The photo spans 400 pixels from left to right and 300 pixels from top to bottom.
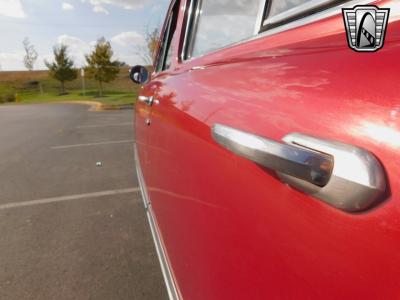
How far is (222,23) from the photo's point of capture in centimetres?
153

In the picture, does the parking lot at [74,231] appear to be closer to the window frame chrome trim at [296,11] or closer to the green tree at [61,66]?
the window frame chrome trim at [296,11]

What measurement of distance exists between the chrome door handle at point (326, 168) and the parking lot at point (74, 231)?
187cm

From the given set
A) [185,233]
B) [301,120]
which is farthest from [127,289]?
[301,120]

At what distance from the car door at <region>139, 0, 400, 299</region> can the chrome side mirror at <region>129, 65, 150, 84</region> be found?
6.72 ft

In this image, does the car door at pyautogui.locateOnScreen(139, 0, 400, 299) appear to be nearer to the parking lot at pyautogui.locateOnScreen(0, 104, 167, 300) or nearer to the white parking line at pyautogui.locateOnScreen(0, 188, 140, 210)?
the parking lot at pyautogui.locateOnScreen(0, 104, 167, 300)

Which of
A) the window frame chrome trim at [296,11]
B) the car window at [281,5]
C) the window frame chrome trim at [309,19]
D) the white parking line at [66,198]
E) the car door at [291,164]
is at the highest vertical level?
the car window at [281,5]

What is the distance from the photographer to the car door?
513mm

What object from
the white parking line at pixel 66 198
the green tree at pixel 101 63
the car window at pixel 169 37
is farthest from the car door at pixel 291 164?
the green tree at pixel 101 63

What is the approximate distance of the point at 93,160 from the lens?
5.97m

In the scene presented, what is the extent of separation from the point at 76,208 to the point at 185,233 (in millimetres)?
2791

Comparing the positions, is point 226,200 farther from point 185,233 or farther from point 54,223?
point 54,223

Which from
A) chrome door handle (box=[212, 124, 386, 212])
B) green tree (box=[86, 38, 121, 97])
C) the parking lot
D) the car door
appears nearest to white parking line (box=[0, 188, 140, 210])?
the parking lot

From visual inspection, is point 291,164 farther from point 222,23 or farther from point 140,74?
point 140,74

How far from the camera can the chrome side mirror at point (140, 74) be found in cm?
335
